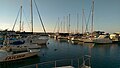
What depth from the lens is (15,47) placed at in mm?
36906

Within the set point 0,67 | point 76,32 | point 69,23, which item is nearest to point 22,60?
point 0,67

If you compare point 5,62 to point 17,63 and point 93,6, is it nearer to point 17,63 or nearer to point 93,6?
point 17,63

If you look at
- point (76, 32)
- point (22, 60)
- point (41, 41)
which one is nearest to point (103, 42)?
point (41, 41)

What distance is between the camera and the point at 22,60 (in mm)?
28047

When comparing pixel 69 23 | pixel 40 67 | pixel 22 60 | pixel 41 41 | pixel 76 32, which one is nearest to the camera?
pixel 40 67

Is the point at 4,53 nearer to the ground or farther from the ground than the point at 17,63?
farther from the ground

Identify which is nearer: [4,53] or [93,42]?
[4,53]

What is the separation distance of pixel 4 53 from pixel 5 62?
158 cm

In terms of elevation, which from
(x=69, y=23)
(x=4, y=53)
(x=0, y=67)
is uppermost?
(x=69, y=23)

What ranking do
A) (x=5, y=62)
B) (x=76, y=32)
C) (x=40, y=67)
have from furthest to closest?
(x=76, y=32)
(x=5, y=62)
(x=40, y=67)

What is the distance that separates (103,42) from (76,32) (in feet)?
160

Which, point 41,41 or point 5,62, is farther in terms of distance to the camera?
point 41,41

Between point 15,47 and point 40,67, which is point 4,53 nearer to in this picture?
point 40,67

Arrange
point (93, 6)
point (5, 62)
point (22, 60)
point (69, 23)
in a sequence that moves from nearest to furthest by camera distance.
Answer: point (5, 62), point (22, 60), point (93, 6), point (69, 23)
